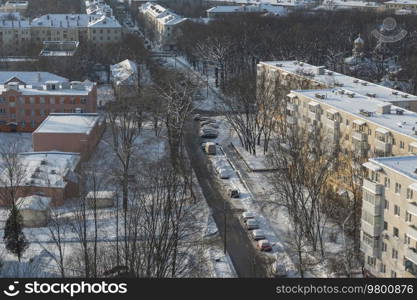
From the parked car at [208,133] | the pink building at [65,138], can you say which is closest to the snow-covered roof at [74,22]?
the parked car at [208,133]

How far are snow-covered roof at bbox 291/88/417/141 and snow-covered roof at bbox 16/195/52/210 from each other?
8.42 m

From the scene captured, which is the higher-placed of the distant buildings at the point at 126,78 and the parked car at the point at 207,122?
the distant buildings at the point at 126,78

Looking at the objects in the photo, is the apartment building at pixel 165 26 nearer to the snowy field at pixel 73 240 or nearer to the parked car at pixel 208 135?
the parked car at pixel 208 135

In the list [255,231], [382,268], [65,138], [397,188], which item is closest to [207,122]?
[65,138]

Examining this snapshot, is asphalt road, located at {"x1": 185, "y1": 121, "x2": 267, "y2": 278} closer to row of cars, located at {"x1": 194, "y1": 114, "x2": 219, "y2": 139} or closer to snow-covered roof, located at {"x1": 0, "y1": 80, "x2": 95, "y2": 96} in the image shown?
row of cars, located at {"x1": 194, "y1": 114, "x2": 219, "y2": 139}

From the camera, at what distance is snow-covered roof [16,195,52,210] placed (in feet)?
56.8

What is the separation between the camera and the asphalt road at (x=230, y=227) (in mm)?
15109

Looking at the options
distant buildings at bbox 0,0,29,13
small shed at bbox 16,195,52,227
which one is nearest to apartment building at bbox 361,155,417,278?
small shed at bbox 16,195,52,227

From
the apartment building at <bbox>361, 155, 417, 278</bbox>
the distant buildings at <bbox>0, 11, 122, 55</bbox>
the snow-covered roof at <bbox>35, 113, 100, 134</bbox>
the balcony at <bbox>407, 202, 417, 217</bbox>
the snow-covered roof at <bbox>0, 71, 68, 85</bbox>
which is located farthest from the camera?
the distant buildings at <bbox>0, 11, 122, 55</bbox>

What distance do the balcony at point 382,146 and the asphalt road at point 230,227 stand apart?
4.00m

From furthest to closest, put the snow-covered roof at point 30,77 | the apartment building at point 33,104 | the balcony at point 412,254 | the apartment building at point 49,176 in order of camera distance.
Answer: the snow-covered roof at point 30,77 → the apartment building at point 33,104 → the apartment building at point 49,176 → the balcony at point 412,254

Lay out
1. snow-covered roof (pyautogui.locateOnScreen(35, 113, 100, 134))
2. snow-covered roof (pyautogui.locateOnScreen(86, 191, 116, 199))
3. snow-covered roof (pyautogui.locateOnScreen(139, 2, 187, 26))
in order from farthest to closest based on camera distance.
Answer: snow-covered roof (pyautogui.locateOnScreen(139, 2, 187, 26))
snow-covered roof (pyautogui.locateOnScreen(35, 113, 100, 134))
snow-covered roof (pyautogui.locateOnScreen(86, 191, 116, 199))

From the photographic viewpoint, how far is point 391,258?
1387 centimetres

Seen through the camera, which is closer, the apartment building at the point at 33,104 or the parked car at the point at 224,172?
the parked car at the point at 224,172
